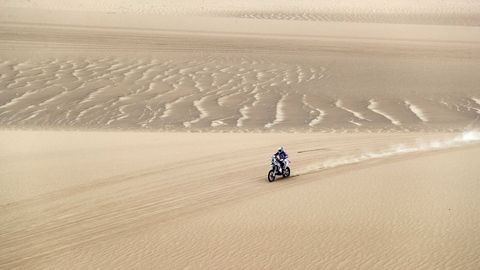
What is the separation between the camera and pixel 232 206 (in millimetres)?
7867

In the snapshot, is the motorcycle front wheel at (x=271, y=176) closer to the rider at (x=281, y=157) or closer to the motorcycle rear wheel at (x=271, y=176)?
the motorcycle rear wheel at (x=271, y=176)

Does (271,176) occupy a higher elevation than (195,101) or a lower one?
lower

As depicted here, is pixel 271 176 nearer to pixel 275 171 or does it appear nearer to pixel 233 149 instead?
pixel 275 171

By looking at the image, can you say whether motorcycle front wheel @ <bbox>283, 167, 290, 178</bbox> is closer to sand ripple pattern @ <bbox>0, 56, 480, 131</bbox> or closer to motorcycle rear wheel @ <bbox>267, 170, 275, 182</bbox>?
motorcycle rear wheel @ <bbox>267, 170, 275, 182</bbox>

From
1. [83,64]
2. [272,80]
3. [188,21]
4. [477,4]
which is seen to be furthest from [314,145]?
[477,4]

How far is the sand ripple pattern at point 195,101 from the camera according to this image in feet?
45.4

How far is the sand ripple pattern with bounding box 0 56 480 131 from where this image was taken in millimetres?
13836

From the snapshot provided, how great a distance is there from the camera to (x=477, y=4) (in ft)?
150

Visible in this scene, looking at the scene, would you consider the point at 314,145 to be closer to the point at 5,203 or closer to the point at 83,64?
the point at 5,203

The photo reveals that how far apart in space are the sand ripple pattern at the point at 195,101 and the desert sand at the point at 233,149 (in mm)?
68

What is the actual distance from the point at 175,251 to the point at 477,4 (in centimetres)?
4352

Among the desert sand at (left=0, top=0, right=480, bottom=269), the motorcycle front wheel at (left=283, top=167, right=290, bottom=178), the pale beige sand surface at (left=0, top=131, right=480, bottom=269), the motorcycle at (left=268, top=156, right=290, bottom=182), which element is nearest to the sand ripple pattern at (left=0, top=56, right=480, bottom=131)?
the desert sand at (left=0, top=0, right=480, bottom=269)

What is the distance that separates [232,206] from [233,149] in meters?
3.40

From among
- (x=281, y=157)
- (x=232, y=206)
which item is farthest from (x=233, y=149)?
(x=232, y=206)
